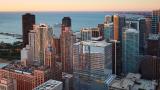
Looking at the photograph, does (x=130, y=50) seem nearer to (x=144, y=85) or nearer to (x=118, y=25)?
(x=118, y=25)

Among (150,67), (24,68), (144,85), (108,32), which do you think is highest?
(108,32)

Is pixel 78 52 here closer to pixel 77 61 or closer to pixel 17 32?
pixel 77 61

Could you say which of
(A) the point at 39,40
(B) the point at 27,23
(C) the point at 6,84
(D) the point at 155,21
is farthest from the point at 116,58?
(B) the point at 27,23

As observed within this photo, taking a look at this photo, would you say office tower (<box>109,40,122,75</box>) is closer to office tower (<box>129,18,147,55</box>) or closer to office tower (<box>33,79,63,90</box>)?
office tower (<box>129,18,147,55</box>)

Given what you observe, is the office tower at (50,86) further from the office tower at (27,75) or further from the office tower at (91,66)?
the office tower at (91,66)

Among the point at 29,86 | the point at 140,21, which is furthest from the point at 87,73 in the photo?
the point at 140,21

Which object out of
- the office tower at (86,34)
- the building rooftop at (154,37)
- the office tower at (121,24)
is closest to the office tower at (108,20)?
the office tower at (121,24)
